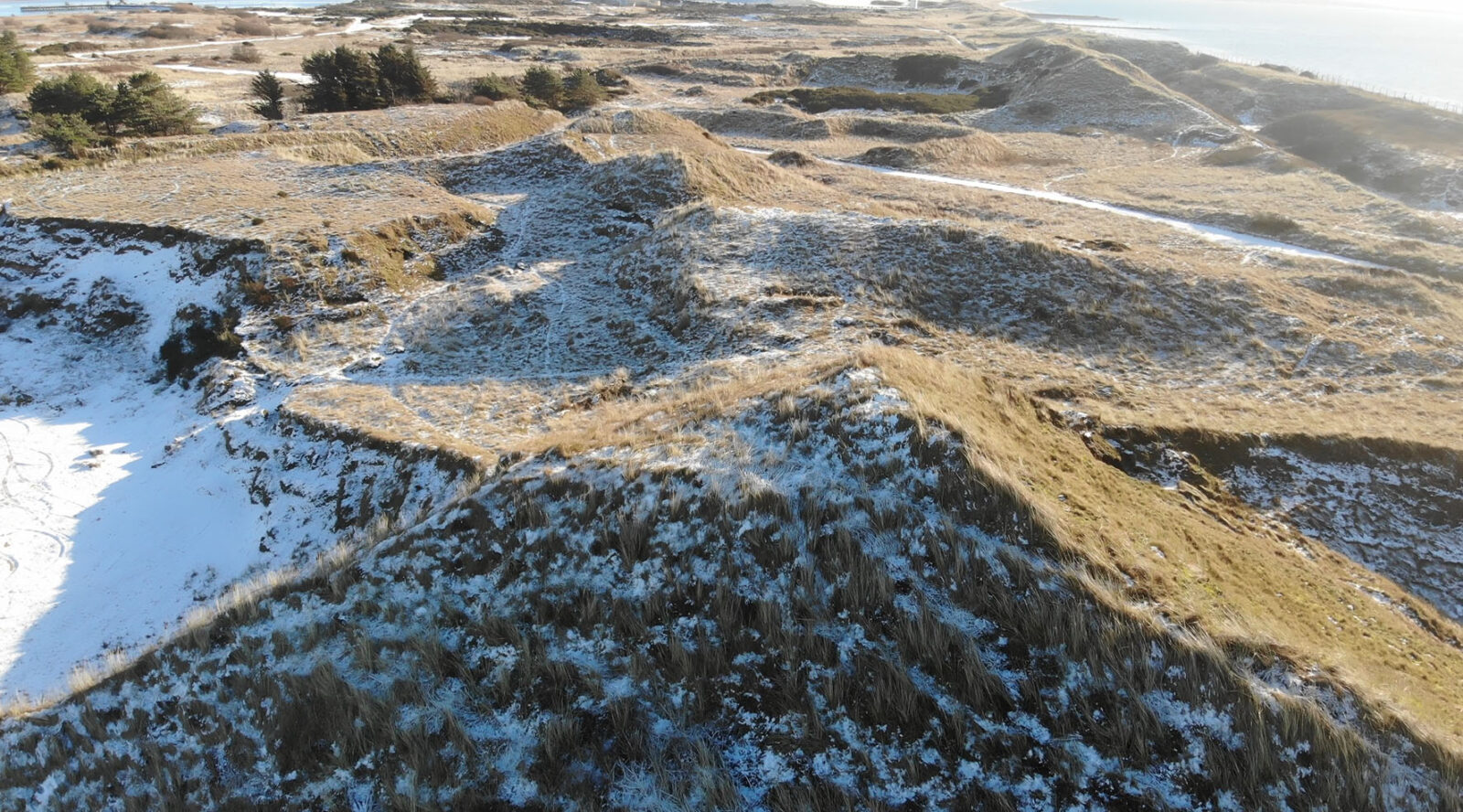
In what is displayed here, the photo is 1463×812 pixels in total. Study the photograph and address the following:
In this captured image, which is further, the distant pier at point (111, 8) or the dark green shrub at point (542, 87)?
the distant pier at point (111, 8)

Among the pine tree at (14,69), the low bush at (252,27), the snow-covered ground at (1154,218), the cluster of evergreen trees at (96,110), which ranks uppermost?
the low bush at (252,27)

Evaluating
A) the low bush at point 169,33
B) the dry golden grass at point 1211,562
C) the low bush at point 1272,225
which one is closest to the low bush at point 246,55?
the low bush at point 169,33

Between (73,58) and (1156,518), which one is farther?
(73,58)

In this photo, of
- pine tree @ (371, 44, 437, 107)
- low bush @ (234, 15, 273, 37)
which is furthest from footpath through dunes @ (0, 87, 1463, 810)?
low bush @ (234, 15, 273, 37)

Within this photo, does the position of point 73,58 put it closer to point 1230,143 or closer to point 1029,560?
point 1029,560

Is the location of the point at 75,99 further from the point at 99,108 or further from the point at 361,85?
the point at 361,85

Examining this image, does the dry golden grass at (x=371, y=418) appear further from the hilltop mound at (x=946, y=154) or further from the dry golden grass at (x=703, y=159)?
the hilltop mound at (x=946, y=154)

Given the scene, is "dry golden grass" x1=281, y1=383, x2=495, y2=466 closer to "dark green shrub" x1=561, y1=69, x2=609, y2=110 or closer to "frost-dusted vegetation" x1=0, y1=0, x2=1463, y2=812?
"frost-dusted vegetation" x1=0, y1=0, x2=1463, y2=812

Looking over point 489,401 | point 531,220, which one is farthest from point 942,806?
point 531,220
